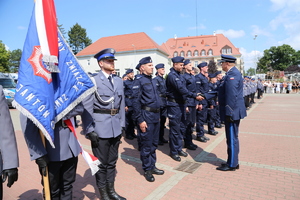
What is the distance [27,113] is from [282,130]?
878cm

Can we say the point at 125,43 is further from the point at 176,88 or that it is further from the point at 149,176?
the point at 149,176

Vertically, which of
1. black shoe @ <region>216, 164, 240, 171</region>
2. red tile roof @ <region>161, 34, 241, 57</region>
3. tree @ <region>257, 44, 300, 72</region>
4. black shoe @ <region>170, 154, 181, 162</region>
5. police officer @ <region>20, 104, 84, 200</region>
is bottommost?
black shoe @ <region>216, 164, 240, 171</region>

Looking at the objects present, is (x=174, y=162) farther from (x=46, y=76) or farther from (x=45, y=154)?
(x=46, y=76)

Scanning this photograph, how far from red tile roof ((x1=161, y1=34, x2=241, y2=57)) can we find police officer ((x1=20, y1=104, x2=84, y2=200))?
65.5 meters

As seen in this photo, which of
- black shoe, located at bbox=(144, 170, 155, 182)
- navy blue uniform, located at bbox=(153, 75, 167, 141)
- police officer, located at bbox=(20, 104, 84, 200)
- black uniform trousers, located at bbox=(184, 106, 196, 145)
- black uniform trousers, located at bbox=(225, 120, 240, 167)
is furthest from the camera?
navy blue uniform, located at bbox=(153, 75, 167, 141)

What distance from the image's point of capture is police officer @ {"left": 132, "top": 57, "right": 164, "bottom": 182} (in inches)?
165

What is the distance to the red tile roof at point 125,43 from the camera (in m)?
47.8

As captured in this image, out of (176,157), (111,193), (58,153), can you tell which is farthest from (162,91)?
(58,153)

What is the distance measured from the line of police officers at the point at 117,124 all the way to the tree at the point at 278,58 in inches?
3110

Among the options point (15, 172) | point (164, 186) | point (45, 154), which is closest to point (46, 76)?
point (45, 154)

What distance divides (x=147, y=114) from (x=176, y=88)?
1.25 m

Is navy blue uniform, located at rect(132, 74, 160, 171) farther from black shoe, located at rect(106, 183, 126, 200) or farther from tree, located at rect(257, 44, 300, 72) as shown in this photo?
tree, located at rect(257, 44, 300, 72)

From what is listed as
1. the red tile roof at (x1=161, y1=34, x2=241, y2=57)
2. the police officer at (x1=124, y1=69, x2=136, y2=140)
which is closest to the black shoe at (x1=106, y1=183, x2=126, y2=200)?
the police officer at (x1=124, y1=69, x2=136, y2=140)

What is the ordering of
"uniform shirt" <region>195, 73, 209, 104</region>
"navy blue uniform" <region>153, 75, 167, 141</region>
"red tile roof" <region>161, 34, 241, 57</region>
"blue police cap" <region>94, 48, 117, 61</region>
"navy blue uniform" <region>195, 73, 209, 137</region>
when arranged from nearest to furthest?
"blue police cap" <region>94, 48, 117, 61</region> → "navy blue uniform" <region>153, 75, 167, 141</region> → "navy blue uniform" <region>195, 73, 209, 137</region> → "uniform shirt" <region>195, 73, 209, 104</region> → "red tile roof" <region>161, 34, 241, 57</region>
